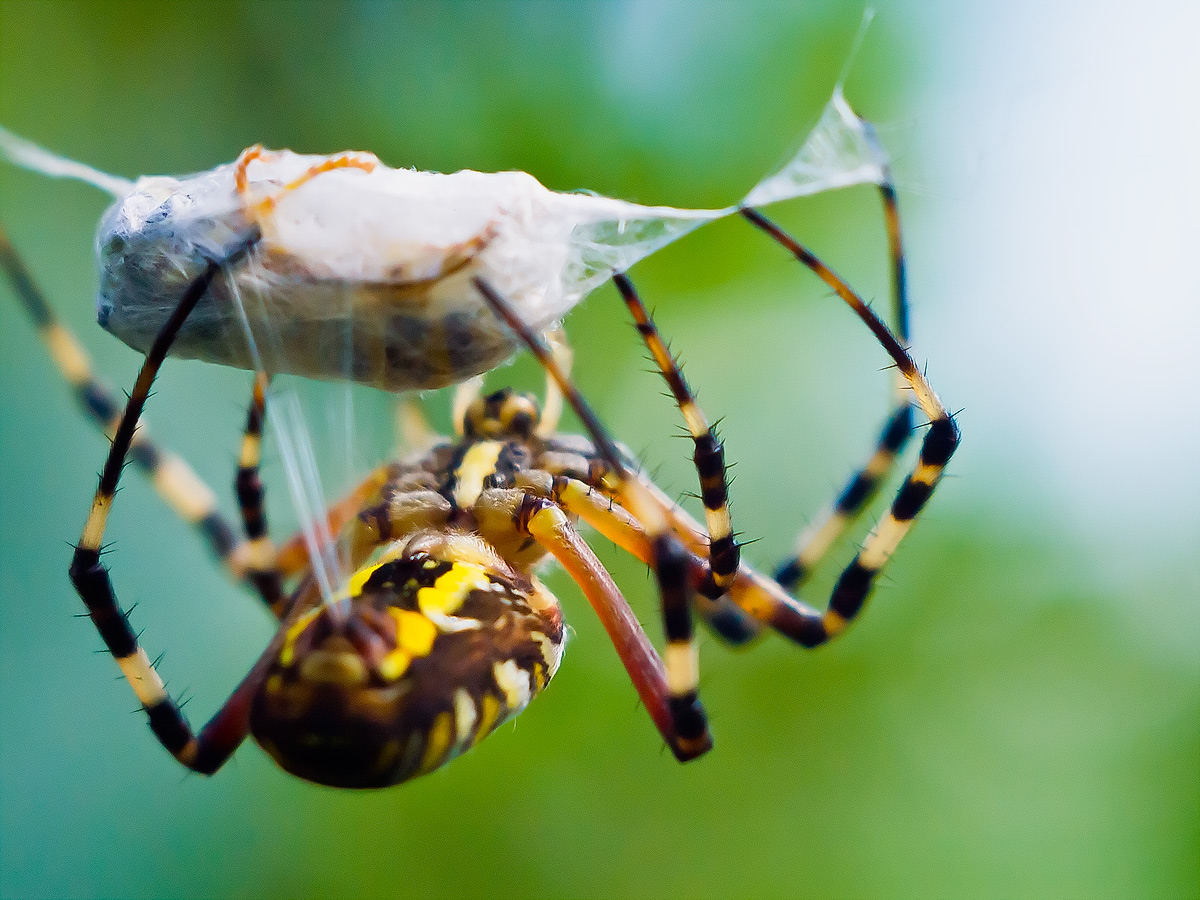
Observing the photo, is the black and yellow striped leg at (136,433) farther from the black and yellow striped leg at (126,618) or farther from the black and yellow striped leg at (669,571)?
the black and yellow striped leg at (669,571)

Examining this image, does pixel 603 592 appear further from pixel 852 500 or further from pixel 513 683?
pixel 852 500

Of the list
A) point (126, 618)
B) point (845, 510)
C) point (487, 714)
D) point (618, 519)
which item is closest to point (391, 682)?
point (487, 714)

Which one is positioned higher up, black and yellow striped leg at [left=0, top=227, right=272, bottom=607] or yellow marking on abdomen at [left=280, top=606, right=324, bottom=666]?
yellow marking on abdomen at [left=280, top=606, right=324, bottom=666]

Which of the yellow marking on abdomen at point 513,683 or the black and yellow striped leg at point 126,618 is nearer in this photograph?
the black and yellow striped leg at point 126,618

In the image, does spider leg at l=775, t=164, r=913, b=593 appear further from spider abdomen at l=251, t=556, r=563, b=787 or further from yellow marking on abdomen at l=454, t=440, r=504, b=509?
spider abdomen at l=251, t=556, r=563, b=787

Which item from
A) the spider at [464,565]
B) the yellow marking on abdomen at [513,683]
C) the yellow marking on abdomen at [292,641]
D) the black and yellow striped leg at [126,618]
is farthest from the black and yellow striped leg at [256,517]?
the yellow marking on abdomen at [513,683]

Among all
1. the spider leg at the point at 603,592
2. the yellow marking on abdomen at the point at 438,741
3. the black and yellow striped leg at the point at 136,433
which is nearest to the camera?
the yellow marking on abdomen at the point at 438,741

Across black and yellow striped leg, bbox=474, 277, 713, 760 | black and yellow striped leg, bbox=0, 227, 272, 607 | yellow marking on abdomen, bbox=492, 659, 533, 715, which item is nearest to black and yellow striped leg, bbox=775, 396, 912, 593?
black and yellow striped leg, bbox=474, 277, 713, 760
